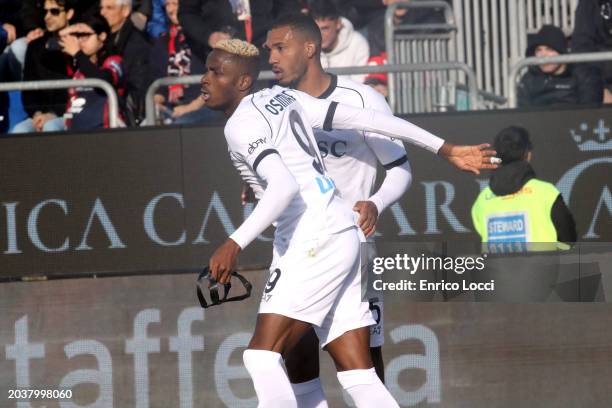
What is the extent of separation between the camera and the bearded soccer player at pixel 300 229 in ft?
17.5

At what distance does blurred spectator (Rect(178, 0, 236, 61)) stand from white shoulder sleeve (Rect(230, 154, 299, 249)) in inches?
184

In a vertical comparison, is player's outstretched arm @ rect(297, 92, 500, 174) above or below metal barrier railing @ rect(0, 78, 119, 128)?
below

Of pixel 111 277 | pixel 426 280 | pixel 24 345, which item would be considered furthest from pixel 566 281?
pixel 24 345

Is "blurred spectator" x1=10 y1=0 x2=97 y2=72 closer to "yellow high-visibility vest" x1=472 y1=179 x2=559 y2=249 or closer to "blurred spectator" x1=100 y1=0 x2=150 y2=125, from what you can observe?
"blurred spectator" x1=100 y1=0 x2=150 y2=125

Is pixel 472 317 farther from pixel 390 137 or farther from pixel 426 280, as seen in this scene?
pixel 390 137

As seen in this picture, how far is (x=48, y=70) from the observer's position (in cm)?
998

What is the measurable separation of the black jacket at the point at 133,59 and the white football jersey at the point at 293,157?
4.05m

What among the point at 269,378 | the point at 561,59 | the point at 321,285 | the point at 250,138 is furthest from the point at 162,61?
the point at 269,378

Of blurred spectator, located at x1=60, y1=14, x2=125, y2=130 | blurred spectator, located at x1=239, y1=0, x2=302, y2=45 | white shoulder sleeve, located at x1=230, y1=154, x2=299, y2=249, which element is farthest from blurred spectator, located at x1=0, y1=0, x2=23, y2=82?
white shoulder sleeve, located at x1=230, y1=154, x2=299, y2=249

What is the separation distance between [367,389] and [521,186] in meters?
2.56

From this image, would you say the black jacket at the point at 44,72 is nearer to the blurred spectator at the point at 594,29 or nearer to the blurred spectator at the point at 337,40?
the blurred spectator at the point at 337,40

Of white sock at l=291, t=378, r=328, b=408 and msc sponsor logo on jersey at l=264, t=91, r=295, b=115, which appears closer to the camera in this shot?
msc sponsor logo on jersey at l=264, t=91, r=295, b=115

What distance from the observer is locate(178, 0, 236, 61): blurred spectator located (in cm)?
981

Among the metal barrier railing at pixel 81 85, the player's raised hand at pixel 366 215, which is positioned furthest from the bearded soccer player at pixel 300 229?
the metal barrier railing at pixel 81 85
